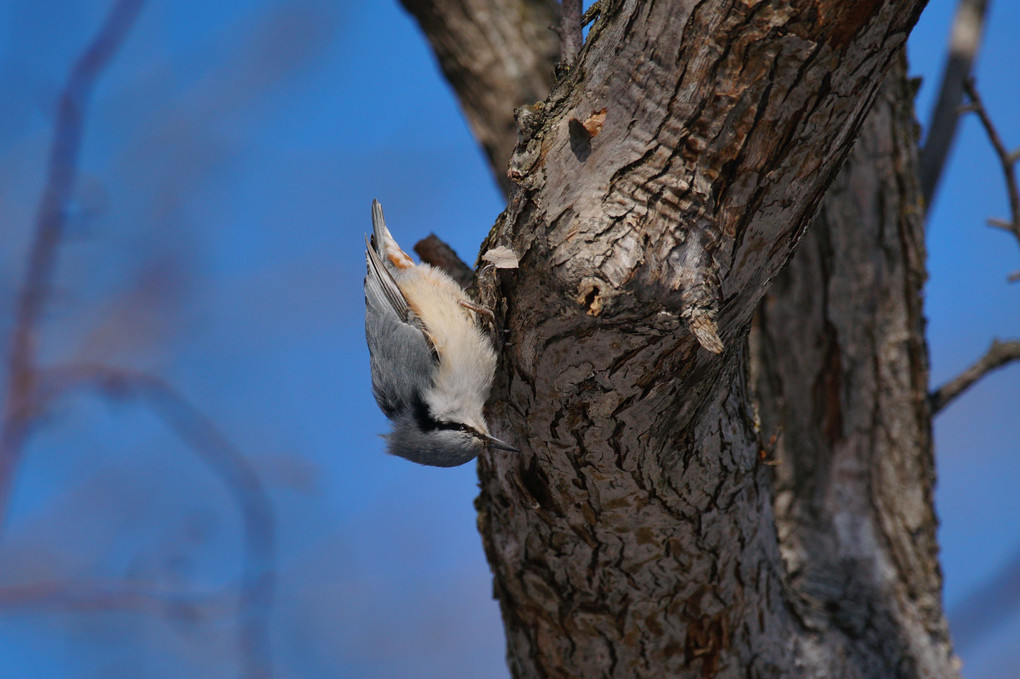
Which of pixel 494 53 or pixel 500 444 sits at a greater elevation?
pixel 494 53

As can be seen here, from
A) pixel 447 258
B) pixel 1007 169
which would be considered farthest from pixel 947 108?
pixel 447 258

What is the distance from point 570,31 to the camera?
5.68 feet

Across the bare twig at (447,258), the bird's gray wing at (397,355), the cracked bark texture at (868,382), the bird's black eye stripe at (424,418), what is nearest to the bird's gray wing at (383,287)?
the bird's gray wing at (397,355)

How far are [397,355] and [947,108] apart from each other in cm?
206

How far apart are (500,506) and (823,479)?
3.75ft

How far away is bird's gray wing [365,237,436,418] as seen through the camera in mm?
1968

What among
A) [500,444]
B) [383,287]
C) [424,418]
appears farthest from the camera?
[383,287]

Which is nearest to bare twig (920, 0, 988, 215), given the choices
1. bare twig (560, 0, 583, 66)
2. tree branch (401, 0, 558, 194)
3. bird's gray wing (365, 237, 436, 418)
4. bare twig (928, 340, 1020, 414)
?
bare twig (928, 340, 1020, 414)

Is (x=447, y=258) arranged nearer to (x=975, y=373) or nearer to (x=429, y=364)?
(x=429, y=364)

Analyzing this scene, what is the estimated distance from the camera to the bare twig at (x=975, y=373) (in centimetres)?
227

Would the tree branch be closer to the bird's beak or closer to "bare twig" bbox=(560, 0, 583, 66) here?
"bare twig" bbox=(560, 0, 583, 66)

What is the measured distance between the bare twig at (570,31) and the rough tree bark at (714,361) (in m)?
0.45

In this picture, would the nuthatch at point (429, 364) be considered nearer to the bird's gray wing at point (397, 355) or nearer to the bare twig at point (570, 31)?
the bird's gray wing at point (397, 355)

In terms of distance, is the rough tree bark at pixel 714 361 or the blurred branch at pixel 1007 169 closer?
the rough tree bark at pixel 714 361
